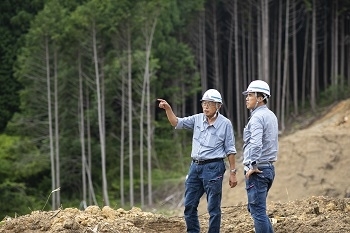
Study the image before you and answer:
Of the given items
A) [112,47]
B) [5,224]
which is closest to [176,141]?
[112,47]

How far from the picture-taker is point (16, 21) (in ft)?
110

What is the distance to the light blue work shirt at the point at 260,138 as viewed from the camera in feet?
23.0

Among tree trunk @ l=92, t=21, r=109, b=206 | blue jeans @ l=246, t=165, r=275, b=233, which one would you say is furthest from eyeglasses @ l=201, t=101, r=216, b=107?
tree trunk @ l=92, t=21, r=109, b=206

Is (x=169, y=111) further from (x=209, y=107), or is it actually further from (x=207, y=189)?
(x=207, y=189)

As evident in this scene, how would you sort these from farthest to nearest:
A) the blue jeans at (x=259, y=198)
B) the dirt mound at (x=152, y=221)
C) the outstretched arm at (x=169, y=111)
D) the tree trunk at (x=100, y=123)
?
the tree trunk at (x=100, y=123)
the dirt mound at (x=152, y=221)
the outstretched arm at (x=169, y=111)
the blue jeans at (x=259, y=198)

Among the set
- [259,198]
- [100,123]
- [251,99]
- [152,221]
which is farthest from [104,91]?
[259,198]

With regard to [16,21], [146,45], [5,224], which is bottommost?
[5,224]

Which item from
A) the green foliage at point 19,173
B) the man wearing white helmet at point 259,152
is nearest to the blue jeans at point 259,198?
the man wearing white helmet at point 259,152

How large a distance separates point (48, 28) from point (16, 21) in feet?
25.4

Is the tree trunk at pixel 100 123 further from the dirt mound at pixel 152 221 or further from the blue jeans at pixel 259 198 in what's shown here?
the blue jeans at pixel 259 198

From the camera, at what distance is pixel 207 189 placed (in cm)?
770

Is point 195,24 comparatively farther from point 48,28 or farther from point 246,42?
point 48,28

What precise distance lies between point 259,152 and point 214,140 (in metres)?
0.81

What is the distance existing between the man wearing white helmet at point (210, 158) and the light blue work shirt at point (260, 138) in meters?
0.55
